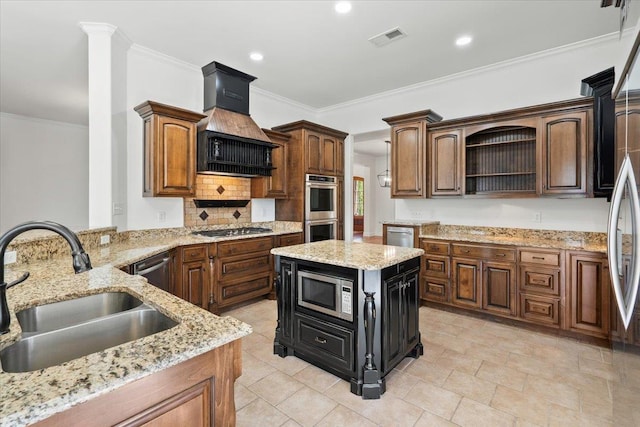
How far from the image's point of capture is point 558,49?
3.50 metres

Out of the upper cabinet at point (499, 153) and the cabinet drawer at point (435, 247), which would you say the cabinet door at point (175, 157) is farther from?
the cabinet drawer at point (435, 247)

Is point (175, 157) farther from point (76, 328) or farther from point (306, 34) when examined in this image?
point (76, 328)

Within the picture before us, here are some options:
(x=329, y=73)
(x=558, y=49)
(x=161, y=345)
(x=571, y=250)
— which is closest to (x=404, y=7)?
(x=329, y=73)

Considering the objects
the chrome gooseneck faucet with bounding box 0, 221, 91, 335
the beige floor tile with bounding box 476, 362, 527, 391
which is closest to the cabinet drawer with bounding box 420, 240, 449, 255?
the beige floor tile with bounding box 476, 362, 527, 391

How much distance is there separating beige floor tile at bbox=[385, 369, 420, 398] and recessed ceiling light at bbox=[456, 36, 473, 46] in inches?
132

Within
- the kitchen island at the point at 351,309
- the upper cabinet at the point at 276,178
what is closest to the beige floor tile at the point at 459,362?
the kitchen island at the point at 351,309

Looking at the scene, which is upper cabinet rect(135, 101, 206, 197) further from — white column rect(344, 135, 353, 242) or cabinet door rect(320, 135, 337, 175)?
white column rect(344, 135, 353, 242)

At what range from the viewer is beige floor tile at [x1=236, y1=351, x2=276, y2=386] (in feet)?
7.64

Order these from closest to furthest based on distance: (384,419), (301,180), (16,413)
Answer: (16,413) → (384,419) → (301,180)

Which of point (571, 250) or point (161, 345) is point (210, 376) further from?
point (571, 250)

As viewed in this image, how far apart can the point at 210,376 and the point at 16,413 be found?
45 centimetres

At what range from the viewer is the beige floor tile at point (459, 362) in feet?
8.17

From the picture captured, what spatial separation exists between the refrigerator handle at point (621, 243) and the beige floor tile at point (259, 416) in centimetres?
189

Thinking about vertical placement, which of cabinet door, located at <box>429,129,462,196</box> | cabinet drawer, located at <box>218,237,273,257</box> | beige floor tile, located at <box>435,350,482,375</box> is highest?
cabinet door, located at <box>429,129,462,196</box>
